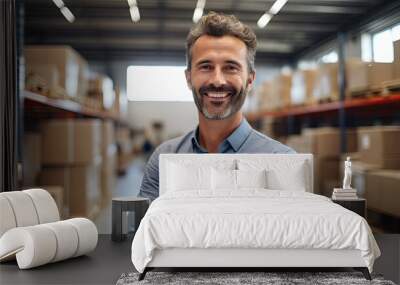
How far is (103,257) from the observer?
4.52 meters

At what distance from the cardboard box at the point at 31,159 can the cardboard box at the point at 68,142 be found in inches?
3.2

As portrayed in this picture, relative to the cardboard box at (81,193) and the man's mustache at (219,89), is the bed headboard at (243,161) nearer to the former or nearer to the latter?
the man's mustache at (219,89)

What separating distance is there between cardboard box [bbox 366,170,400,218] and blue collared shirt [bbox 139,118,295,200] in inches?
37.8

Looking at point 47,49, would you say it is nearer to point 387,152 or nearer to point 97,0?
point 97,0

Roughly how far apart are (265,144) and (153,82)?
1342 mm

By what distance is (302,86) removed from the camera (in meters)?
6.50

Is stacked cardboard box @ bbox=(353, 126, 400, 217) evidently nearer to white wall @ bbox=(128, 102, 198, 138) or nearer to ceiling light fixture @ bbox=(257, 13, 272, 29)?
ceiling light fixture @ bbox=(257, 13, 272, 29)

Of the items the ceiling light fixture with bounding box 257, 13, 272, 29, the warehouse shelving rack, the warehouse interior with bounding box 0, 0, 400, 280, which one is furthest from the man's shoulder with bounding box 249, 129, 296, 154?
the warehouse shelving rack

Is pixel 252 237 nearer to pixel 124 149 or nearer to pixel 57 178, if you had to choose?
pixel 124 149

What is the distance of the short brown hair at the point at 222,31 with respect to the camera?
5.49m

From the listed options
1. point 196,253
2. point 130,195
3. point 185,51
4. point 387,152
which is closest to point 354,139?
point 387,152

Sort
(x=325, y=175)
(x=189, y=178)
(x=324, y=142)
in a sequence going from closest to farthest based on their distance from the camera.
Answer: (x=189, y=178) < (x=325, y=175) < (x=324, y=142)

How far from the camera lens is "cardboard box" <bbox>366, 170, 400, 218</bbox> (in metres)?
5.73

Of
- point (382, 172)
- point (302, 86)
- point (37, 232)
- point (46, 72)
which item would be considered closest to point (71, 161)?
point (46, 72)
